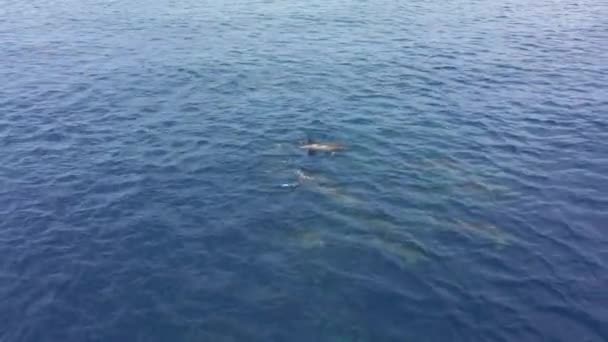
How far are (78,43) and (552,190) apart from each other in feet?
166

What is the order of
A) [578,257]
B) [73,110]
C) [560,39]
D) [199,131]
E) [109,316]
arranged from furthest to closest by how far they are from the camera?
[560,39], [73,110], [199,131], [578,257], [109,316]

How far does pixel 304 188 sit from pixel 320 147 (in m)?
5.06

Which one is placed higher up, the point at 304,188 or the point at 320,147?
the point at 320,147

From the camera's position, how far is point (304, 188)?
1371 inches

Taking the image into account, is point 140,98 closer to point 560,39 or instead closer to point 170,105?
point 170,105

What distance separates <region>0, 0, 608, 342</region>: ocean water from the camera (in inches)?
1003

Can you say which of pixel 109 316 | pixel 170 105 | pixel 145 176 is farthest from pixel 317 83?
pixel 109 316

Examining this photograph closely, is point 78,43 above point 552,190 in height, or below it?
above

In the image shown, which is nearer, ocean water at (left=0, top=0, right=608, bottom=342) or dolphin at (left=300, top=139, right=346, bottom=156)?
ocean water at (left=0, top=0, right=608, bottom=342)

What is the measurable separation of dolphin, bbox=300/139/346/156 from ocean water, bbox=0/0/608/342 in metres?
0.59

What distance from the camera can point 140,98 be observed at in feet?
155

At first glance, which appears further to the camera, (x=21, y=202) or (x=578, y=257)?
(x=21, y=202)

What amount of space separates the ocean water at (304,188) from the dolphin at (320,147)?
592 mm

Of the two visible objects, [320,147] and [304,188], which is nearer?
[304,188]
